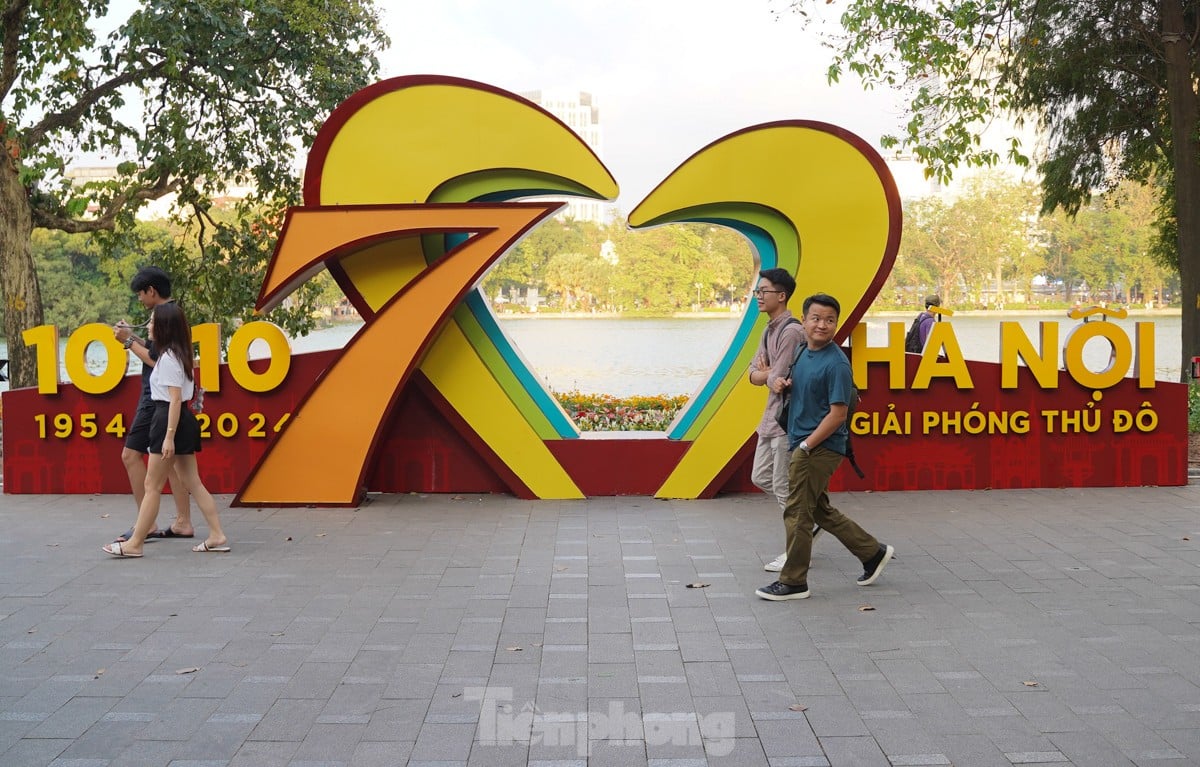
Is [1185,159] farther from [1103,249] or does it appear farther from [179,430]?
[1103,249]

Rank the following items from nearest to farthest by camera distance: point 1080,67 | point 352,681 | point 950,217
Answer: point 352,681, point 1080,67, point 950,217

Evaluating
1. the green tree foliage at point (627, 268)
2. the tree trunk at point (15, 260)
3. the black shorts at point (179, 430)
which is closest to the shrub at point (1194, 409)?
the green tree foliage at point (627, 268)

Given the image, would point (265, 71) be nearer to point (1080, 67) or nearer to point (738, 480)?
point (738, 480)

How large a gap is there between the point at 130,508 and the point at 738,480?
4.92 meters

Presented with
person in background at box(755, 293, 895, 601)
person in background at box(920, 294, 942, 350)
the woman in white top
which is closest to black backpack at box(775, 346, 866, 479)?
person in background at box(755, 293, 895, 601)

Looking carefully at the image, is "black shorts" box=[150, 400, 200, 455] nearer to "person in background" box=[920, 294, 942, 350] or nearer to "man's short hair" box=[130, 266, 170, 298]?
"man's short hair" box=[130, 266, 170, 298]

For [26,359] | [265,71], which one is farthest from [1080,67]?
[26,359]

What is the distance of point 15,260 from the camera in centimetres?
1419

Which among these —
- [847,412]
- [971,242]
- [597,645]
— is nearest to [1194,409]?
[847,412]

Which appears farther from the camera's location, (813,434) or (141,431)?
(141,431)

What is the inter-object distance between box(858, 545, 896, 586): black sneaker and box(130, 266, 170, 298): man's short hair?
4.66m

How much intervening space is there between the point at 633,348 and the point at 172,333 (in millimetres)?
27036

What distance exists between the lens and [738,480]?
9.18 m

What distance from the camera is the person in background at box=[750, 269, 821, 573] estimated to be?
6496 millimetres
